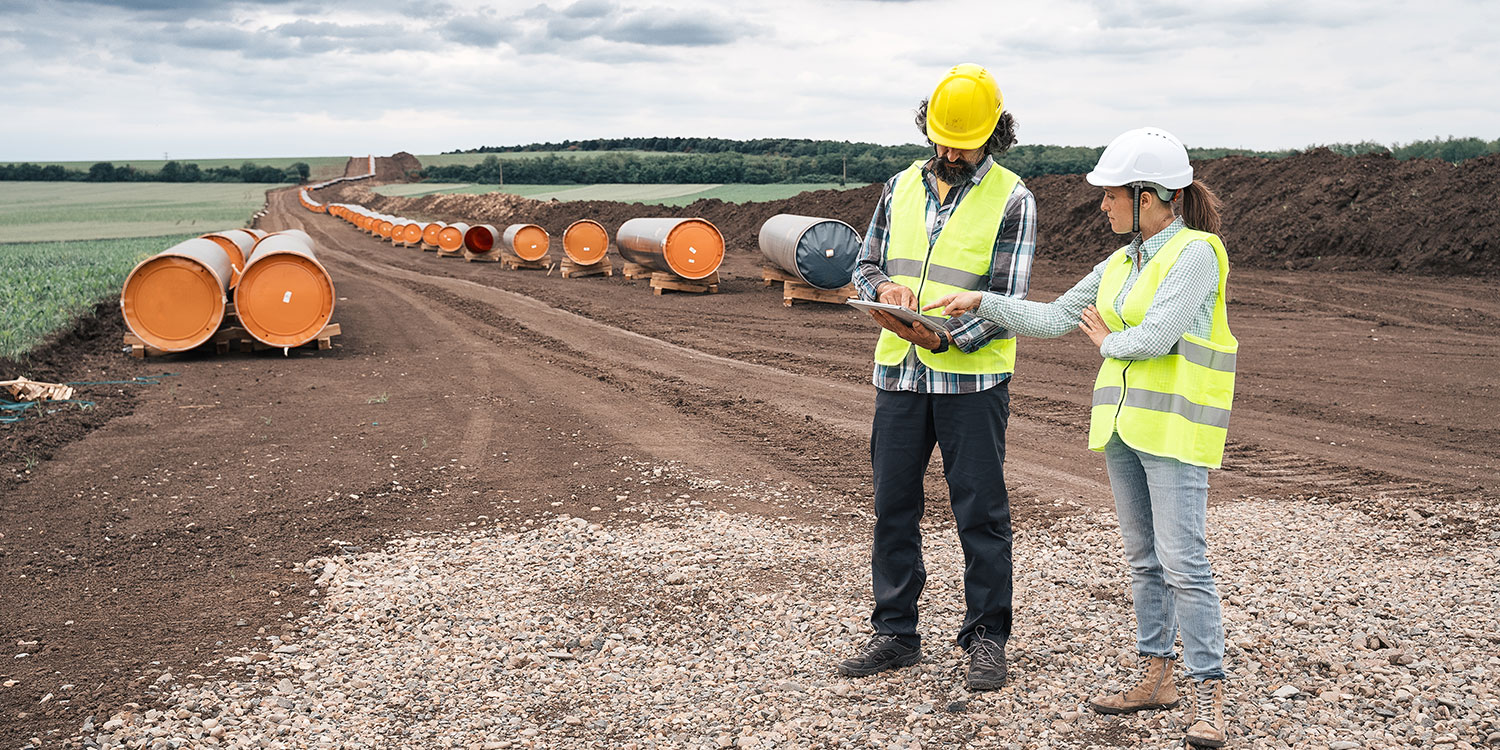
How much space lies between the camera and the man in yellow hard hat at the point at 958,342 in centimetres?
394

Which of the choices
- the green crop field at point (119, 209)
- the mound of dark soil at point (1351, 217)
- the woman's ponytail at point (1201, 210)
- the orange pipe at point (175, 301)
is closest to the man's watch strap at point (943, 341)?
the woman's ponytail at point (1201, 210)

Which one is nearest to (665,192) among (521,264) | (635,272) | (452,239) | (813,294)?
(452,239)

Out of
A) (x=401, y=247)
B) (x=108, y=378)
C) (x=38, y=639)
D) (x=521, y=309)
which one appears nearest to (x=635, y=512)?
(x=38, y=639)

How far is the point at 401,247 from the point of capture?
112 feet

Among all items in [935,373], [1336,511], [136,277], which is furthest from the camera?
[136,277]

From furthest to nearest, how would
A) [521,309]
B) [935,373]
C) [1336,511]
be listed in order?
1. [521,309]
2. [1336,511]
3. [935,373]

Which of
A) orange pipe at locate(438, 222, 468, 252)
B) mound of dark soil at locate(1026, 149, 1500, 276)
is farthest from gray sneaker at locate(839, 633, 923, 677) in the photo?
orange pipe at locate(438, 222, 468, 252)

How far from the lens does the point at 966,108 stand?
3.91 meters

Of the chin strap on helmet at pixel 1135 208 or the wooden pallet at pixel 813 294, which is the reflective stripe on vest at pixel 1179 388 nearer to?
the chin strap on helmet at pixel 1135 208

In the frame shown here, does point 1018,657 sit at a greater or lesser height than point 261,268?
lesser

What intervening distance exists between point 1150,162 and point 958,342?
0.93 meters

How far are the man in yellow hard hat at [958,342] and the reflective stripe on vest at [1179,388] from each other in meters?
0.47

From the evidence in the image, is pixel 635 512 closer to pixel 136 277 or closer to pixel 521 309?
pixel 136 277

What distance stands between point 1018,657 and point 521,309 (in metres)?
14.8
